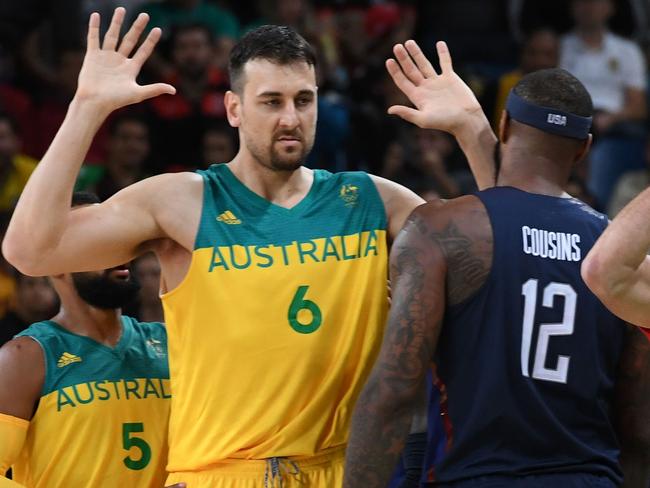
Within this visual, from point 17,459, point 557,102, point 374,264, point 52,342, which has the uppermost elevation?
point 557,102

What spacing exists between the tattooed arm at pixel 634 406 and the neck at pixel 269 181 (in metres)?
1.37

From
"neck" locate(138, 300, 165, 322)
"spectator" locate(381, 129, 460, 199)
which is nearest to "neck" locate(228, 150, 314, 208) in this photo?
"neck" locate(138, 300, 165, 322)

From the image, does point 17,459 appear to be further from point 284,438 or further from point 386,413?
point 386,413

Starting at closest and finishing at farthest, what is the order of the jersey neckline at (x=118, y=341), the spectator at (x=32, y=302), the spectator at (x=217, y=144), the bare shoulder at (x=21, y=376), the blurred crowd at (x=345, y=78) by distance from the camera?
the bare shoulder at (x=21, y=376)
the jersey neckline at (x=118, y=341)
the spectator at (x=32, y=302)
the spectator at (x=217, y=144)
the blurred crowd at (x=345, y=78)

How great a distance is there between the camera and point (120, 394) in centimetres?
512

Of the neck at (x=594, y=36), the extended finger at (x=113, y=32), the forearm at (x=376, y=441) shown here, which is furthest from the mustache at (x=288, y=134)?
the neck at (x=594, y=36)

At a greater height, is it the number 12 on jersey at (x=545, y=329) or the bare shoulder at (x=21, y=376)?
the number 12 on jersey at (x=545, y=329)

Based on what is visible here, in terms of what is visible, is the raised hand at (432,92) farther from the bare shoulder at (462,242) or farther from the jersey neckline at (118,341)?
the jersey neckline at (118,341)

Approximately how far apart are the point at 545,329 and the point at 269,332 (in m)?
1.04

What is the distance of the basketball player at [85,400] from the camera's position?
4957 millimetres

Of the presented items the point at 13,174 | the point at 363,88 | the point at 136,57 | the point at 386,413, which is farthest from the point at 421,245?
the point at 363,88

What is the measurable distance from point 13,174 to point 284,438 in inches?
219

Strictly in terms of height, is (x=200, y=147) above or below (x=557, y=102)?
below

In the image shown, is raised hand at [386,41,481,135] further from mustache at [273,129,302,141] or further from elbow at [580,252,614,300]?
elbow at [580,252,614,300]
